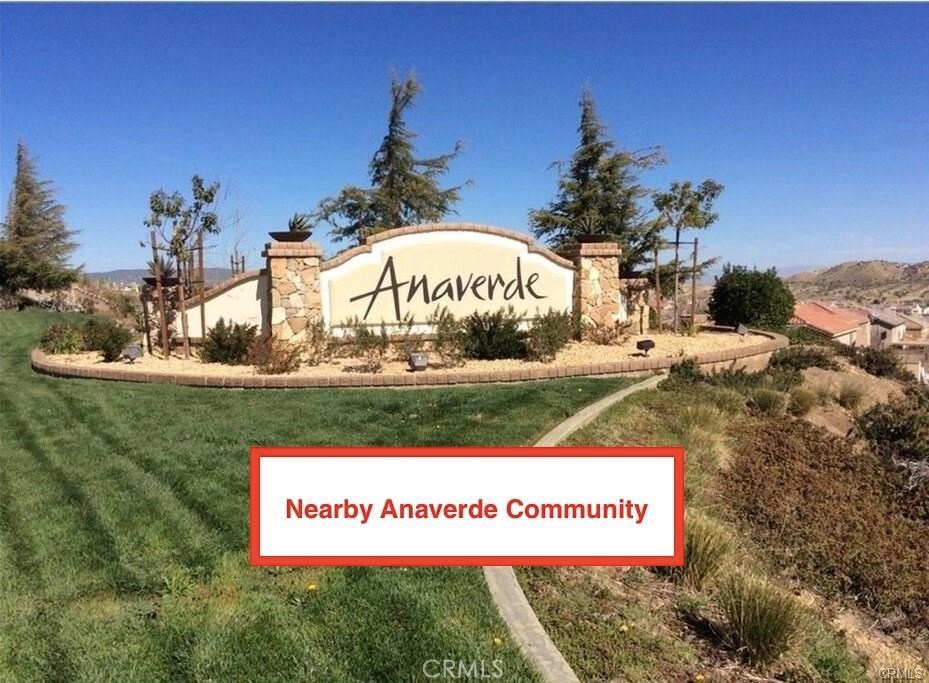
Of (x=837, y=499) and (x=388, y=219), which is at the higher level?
(x=388, y=219)

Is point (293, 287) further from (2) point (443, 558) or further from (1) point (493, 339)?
(2) point (443, 558)

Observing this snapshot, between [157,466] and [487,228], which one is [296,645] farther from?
[487,228]

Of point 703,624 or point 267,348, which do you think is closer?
point 703,624

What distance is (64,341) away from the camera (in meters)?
12.2

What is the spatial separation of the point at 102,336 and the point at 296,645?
1035 centimetres

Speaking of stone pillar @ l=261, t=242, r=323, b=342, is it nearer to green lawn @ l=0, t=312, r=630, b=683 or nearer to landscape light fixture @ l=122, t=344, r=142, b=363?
landscape light fixture @ l=122, t=344, r=142, b=363

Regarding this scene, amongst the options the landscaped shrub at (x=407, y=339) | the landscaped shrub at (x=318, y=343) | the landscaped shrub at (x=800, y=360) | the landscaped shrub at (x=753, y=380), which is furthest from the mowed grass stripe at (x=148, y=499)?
the landscaped shrub at (x=800, y=360)

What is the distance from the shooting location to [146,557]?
3.58 m

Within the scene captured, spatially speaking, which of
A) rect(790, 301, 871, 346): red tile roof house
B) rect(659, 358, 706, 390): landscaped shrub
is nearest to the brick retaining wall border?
rect(659, 358, 706, 390): landscaped shrub

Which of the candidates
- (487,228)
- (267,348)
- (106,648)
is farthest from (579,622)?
(487,228)

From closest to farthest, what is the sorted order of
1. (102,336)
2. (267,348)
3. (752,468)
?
(752,468) < (267,348) < (102,336)

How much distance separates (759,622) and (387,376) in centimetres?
632

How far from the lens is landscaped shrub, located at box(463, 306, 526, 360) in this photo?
10570mm

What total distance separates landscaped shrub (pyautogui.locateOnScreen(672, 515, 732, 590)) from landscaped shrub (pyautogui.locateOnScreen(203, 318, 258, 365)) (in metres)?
8.25
